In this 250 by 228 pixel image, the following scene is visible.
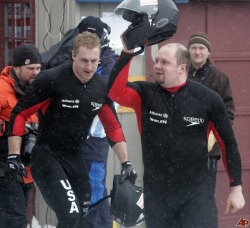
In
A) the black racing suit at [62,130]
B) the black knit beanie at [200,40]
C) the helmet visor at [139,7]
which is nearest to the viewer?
the helmet visor at [139,7]

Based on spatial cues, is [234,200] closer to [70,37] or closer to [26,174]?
[26,174]

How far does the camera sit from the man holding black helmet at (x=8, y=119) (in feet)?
24.1

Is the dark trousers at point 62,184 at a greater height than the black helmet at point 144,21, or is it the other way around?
the black helmet at point 144,21

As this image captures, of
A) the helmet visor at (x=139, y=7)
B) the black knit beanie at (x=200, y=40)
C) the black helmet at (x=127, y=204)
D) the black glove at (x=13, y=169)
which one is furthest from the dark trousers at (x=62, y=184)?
the black knit beanie at (x=200, y=40)

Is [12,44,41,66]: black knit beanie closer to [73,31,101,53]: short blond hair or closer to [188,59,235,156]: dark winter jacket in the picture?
[73,31,101,53]: short blond hair

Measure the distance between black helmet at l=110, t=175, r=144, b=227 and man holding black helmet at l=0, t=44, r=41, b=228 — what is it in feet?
2.73

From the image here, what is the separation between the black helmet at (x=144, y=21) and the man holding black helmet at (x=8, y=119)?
1.46 metres

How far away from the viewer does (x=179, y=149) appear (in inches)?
261

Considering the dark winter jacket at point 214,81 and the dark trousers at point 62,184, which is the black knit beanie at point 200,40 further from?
the dark trousers at point 62,184

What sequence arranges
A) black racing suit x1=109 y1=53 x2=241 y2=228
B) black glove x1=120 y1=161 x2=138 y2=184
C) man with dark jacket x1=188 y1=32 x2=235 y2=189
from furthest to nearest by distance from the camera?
man with dark jacket x1=188 y1=32 x2=235 y2=189 → black glove x1=120 y1=161 x2=138 y2=184 → black racing suit x1=109 y1=53 x2=241 y2=228

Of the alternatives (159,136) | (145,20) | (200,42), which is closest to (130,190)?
(159,136)

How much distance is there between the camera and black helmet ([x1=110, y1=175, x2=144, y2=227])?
6.93 metres

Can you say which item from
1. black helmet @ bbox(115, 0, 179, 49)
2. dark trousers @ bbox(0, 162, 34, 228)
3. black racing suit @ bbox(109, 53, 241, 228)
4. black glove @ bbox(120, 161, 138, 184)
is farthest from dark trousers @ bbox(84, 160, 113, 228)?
black helmet @ bbox(115, 0, 179, 49)

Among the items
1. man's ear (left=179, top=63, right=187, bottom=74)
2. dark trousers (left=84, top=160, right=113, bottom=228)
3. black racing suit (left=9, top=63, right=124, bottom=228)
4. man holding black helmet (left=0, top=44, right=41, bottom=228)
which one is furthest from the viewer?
dark trousers (left=84, top=160, right=113, bottom=228)
